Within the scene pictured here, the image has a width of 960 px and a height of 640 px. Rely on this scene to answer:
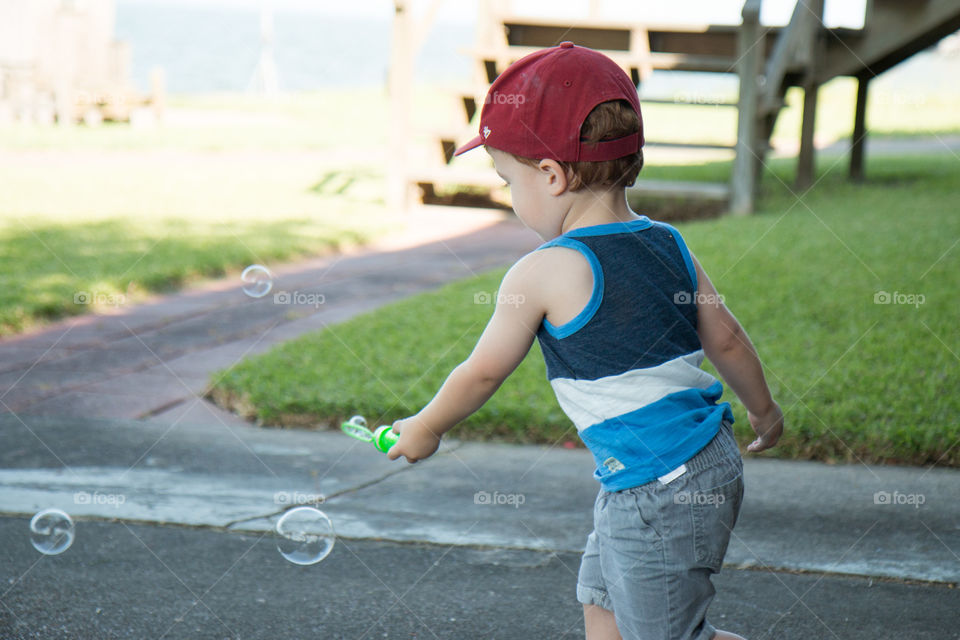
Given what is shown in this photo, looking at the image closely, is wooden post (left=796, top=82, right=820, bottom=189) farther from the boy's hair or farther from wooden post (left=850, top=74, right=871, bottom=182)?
the boy's hair

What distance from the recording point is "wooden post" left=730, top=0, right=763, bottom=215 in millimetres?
8180

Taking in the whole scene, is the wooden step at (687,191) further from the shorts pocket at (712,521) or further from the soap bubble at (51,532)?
the shorts pocket at (712,521)

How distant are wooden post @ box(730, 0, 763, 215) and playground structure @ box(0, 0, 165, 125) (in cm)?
1421

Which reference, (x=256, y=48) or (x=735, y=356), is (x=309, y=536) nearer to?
(x=735, y=356)

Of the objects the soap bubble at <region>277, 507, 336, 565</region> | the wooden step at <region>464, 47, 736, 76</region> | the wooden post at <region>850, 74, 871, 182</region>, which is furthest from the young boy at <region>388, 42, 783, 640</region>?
the wooden post at <region>850, 74, 871, 182</region>

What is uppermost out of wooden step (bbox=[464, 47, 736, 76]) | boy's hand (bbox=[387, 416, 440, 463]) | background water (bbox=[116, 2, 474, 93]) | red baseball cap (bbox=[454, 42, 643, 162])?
red baseball cap (bbox=[454, 42, 643, 162])

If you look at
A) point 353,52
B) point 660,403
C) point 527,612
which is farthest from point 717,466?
point 353,52

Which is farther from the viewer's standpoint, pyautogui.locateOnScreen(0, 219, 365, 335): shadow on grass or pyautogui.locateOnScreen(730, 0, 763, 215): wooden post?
pyautogui.locateOnScreen(730, 0, 763, 215): wooden post

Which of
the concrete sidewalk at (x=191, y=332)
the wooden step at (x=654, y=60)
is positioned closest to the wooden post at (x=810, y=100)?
the wooden step at (x=654, y=60)

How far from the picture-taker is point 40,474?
3445mm

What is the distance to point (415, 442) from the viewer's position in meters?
1.82

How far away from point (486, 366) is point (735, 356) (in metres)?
0.51

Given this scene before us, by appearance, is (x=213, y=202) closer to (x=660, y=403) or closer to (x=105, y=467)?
(x=105, y=467)

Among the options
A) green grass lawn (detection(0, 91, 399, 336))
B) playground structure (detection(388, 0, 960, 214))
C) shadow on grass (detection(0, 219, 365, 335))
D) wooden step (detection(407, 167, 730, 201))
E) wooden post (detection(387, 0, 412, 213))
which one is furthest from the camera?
wooden post (detection(387, 0, 412, 213))
